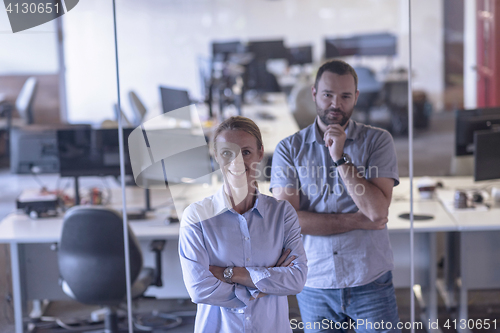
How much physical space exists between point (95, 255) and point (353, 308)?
1.44 m

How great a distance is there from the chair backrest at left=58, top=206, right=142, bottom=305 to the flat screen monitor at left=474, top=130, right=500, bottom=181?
7.09 feet

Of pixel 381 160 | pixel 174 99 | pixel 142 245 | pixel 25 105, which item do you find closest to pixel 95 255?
pixel 142 245

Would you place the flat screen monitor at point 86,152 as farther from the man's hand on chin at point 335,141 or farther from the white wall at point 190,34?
the white wall at point 190,34

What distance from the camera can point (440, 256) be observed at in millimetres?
3195

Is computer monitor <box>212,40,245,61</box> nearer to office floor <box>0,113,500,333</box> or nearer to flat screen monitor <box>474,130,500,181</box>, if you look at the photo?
office floor <box>0,113,500,333</box>

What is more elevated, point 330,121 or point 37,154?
point 330,121

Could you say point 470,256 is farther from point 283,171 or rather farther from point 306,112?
point 283,171

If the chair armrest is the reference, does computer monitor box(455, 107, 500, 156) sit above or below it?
above

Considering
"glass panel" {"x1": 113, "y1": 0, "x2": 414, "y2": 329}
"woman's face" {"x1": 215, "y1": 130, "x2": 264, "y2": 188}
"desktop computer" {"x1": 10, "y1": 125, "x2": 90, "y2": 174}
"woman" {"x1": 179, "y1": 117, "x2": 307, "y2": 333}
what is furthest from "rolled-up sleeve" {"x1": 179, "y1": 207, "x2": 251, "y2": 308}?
"glass panel" {"x1": 113, "y1": 0, "x2": 414, "y2": 329}

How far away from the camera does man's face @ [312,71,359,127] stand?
6.67ft

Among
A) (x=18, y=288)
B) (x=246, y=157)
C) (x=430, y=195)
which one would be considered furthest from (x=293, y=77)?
(x=246, y=157)

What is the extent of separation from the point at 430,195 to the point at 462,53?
6.35 meters

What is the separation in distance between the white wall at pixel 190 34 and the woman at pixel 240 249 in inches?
306

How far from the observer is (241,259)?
1.74 metres
